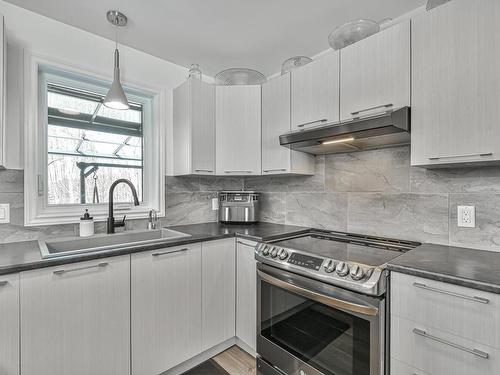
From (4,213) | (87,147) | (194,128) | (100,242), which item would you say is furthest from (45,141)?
(194,128)

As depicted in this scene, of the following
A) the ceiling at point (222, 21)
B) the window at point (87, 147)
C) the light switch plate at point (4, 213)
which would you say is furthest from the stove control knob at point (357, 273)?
the light switch plate at point (4, 213)

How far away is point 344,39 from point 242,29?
745 millimetres

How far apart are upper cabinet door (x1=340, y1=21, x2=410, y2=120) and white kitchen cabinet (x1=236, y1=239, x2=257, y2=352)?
1175mm

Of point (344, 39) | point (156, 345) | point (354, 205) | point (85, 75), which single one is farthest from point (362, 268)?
point (85, 75)

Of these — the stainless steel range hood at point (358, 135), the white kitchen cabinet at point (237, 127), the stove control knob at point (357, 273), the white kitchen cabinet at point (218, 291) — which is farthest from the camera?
the white kitchen cabinet at point (237, 127)

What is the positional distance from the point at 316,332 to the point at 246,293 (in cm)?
64

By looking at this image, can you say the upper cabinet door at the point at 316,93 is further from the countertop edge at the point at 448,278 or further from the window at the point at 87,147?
the window at the point at 87,147

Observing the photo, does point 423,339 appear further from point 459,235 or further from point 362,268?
point 459,235

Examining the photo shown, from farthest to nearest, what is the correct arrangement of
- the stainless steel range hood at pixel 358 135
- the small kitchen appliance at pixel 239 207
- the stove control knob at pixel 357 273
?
the small kitchen appliance at pixel 239 207 → the stainless steel range hood at pixel 358 135 → the stove control knob at pixel 357 273

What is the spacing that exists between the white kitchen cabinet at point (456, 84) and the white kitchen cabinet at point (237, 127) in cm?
126

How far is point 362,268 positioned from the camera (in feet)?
3.87

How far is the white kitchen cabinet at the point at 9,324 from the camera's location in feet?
3.62

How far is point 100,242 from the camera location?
71.7 inches

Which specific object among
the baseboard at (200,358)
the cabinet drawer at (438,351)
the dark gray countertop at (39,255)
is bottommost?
the baseboard at (200,358)
